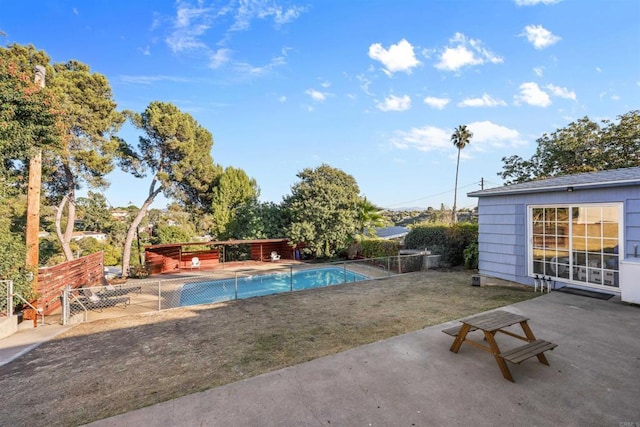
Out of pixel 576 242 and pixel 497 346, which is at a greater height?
pixel 576 242

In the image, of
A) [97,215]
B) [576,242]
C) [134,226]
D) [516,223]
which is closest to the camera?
[576,242]

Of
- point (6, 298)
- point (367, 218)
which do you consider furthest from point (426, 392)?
point (367, 218)

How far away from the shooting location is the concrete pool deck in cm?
250

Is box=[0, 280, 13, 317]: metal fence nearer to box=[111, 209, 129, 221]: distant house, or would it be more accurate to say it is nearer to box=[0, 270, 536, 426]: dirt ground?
box=[0, 270, 536, 426]: dirt ground

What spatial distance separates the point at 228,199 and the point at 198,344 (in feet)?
53.6

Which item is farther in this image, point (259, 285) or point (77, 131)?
point (259, 285)

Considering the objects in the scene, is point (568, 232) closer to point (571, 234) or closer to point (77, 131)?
point (571, 234)

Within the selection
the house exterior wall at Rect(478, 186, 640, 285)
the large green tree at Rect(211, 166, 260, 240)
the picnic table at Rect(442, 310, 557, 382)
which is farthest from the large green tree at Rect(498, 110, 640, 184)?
the large green tree at Rect(211, 166, 260, 240)

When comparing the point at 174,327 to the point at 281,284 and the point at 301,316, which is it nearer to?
the point at 301,316

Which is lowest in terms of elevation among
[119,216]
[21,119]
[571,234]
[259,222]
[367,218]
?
[571,234]

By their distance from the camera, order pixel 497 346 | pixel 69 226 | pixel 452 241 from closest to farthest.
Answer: pixel 497 346 → pixel 452 241 → pixel 69 226

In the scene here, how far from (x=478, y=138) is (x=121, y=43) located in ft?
94.6

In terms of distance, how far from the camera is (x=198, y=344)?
488 cm

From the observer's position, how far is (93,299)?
770cm
